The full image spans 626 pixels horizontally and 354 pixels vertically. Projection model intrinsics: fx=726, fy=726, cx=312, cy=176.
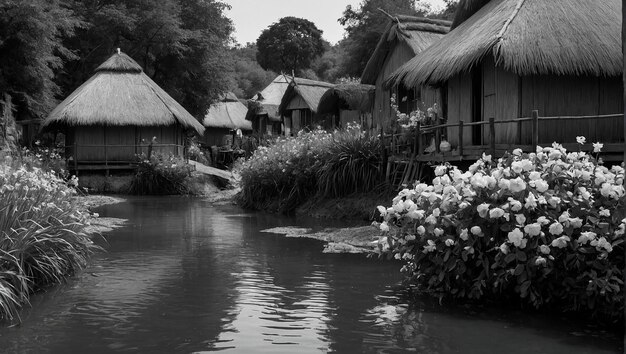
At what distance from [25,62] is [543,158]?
22522 millimetres

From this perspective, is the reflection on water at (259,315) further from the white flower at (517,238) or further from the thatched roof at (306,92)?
the thatched roof at (306,92)

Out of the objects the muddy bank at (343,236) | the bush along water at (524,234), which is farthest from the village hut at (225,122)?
the bush along water at (524,234)

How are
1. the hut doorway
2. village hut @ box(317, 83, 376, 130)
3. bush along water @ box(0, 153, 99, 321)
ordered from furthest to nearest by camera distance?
village hut @ box(317, 83, 376, 130)
the hut doorway
bush along water @ box(0, 153, 99, 321)

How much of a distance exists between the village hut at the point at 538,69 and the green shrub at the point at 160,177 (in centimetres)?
1207

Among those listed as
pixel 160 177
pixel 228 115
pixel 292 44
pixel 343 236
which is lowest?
pixel 343 236

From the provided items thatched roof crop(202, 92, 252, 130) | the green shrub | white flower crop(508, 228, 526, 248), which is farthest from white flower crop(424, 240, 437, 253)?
thatched roof crop(202, 92, 252, 130)

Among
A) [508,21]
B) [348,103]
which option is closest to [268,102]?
[348,103]

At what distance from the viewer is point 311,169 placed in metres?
17.3

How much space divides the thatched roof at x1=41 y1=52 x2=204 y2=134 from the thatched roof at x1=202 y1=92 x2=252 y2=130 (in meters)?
18.7

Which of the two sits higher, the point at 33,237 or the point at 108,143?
the point at 108,143

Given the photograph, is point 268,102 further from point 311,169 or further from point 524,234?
point 524,234

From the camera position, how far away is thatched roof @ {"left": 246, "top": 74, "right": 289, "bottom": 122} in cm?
4341

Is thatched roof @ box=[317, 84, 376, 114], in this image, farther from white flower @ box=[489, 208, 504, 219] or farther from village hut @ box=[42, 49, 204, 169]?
white flower @ box=[489, 208, 504, 219]

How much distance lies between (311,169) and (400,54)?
6769mm
